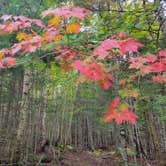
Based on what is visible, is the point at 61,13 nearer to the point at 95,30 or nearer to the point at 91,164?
the point at 95,30

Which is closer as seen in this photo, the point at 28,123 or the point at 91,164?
the point at 28,123

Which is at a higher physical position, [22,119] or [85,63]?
[85,63]

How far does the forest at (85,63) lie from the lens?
5.26 feet

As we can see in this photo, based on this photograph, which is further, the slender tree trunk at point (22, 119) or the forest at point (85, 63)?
the slender tree trunk at point (22, 119)

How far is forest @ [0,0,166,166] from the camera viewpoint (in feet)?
5.26

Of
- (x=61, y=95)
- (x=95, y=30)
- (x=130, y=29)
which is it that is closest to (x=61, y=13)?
(x=95, y=30)

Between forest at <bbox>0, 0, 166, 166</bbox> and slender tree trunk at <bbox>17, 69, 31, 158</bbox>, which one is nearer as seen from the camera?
forest at <bbox>0, 0, 166, 166</bbox>

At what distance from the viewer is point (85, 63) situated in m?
1.49

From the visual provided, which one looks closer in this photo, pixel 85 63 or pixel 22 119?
pixel 85 63

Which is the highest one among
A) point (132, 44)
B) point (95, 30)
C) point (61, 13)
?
point (95, 30)

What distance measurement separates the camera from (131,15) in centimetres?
242

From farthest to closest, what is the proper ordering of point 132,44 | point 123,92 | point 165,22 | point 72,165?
point 72,165 → point 165,22 → point 123,92 → point 132,44

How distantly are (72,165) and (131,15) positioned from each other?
664 centimetres

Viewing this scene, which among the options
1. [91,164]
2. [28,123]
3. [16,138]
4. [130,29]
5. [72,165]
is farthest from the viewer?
[91,164]
